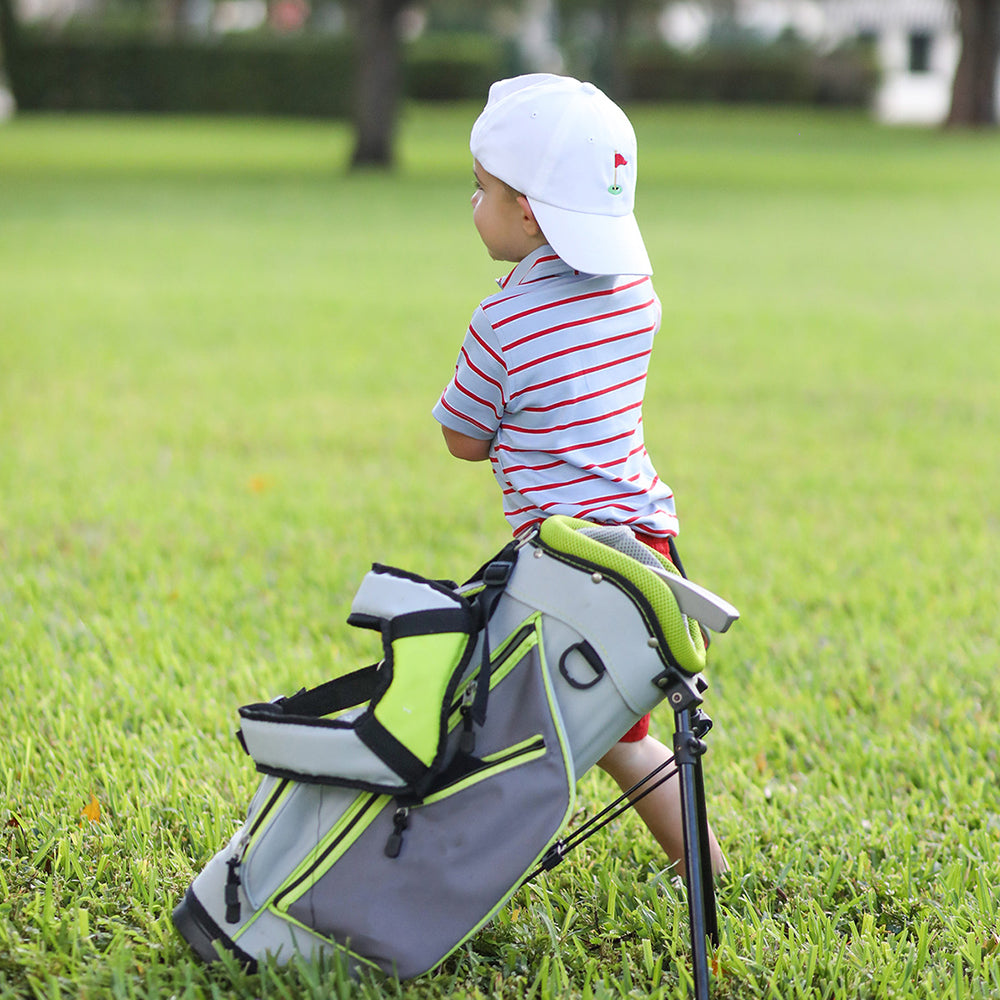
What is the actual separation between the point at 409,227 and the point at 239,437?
870 cm

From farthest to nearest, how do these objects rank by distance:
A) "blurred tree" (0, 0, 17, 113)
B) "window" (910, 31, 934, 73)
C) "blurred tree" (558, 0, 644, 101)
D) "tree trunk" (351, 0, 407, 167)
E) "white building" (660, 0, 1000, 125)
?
"window" (910, 31, 934, 73) < "white building" (660, 0, 1000, 125) < "blurred tree" (558, 0, 644, 101) < "blurred tree" (0, 0, 17, 113) < "tree trunk" (351, 0, 407, 167)

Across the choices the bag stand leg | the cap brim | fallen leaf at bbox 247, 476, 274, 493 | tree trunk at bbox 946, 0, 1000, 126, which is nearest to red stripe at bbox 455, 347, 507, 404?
the cap brim

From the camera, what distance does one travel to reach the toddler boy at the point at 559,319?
6.72 ft

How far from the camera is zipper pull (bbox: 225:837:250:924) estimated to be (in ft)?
6.85

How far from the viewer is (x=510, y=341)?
2.10 meters

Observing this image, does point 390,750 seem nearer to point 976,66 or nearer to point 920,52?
point 976,66

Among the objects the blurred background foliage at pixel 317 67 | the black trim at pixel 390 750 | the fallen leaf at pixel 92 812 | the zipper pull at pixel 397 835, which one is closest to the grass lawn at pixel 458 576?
the fallen leaf at pixel 92 812

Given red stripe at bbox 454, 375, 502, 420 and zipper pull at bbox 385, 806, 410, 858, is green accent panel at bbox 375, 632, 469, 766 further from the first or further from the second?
red stripe at bbox 454, 375, 502, 420

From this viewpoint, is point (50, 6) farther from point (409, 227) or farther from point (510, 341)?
point (510, 341)

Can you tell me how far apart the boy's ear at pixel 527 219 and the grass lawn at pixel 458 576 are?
115cm

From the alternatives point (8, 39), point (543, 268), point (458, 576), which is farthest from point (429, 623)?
point (8, 39)

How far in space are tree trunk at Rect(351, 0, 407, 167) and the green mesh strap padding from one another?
20322 millimetres

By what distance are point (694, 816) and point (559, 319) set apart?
2.54 ft

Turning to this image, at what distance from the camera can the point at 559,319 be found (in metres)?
2.10
